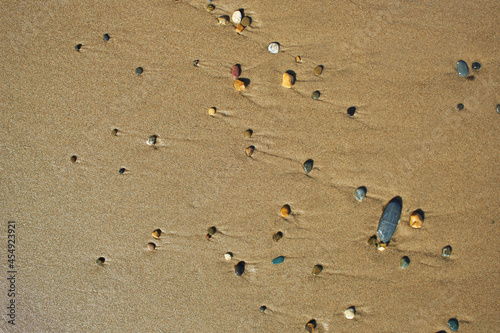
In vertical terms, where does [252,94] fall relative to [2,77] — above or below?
above

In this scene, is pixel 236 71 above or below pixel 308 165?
above

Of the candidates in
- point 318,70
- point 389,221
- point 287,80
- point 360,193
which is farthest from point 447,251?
point 287,80

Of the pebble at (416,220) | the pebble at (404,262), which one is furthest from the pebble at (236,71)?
the pebble at (404,262)

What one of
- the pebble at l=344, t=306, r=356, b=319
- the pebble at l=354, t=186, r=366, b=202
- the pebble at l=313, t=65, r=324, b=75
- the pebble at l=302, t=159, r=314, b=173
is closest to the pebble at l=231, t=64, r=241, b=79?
the pebble at l=313, t=65, r=324, b=75

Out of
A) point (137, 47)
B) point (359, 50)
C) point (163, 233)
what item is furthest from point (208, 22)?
point (163, 233)

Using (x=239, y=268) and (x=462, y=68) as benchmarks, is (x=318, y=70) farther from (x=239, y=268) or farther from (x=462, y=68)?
Result: (x=239, y=268)

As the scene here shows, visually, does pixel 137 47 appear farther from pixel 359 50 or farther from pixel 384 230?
pixel 384 230
